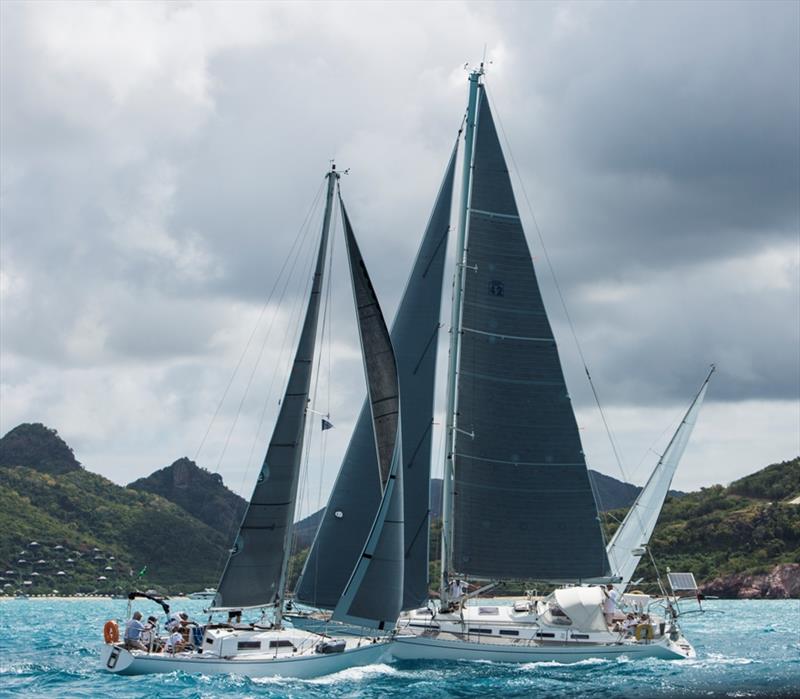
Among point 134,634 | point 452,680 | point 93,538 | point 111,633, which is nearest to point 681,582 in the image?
point 452,680

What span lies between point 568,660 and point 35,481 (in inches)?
5924

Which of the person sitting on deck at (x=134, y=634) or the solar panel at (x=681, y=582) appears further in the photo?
the solar panel at (x=681, y=582)

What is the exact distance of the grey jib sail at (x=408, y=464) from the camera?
36.8 m

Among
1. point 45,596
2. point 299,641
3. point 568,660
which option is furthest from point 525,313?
point 45,596

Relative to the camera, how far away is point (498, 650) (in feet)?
116

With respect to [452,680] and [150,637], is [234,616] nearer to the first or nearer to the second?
[150,637]

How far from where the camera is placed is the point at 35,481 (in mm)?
170875

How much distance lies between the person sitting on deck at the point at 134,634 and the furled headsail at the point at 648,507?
21.2 metres

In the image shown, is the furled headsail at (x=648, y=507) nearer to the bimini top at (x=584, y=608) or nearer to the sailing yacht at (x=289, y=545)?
the bimini top at (x=584, y=608)

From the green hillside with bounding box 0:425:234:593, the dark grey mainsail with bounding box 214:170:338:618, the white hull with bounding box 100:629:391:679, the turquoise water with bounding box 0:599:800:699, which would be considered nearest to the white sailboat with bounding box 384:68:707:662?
the turquoise water with bounding box 0:599:800:699

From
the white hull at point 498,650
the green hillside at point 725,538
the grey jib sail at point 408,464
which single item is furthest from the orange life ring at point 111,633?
the green hillside at point 725,538

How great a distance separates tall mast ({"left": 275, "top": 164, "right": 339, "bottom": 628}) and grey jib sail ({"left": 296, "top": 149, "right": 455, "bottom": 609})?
3381mm

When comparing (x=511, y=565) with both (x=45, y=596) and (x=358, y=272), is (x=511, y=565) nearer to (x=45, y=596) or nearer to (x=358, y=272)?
(x=358, y=272)

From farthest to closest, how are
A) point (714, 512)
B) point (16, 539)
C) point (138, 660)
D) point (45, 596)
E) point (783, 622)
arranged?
point (16, 539), point (45, 596), point (714, 512), point (783, 622), point (138, 660)
